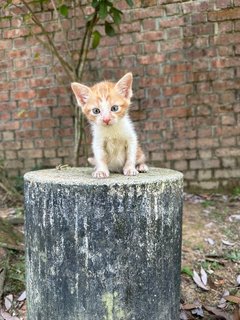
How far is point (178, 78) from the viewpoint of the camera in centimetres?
535

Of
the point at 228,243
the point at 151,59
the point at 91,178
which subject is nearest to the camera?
the point at 91,178

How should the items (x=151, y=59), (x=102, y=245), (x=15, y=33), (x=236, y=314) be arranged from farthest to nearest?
(x=15, y=33) → (x=151, y=59) → (x=236, y=314) → (x=102, y=245)

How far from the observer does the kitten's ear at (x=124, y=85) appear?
8.70ft

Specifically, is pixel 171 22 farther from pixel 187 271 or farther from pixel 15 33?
pixel 187 271

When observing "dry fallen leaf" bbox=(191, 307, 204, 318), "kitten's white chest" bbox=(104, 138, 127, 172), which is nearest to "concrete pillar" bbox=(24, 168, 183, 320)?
"kitten's white chest" bbox=(104, 138, 127, 172)

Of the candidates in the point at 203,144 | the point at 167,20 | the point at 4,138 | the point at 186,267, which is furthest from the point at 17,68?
the point at 186,267

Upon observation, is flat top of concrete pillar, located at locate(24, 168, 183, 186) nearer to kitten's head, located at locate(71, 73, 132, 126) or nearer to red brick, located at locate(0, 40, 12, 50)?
kitten's head, located at locate(71, 73, 132, 126)

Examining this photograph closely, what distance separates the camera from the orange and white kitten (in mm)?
2564

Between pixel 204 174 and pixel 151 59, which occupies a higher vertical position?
pixel 151 59

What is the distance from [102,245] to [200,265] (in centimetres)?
178

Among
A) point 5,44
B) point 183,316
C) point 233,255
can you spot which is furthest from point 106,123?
point 5,44

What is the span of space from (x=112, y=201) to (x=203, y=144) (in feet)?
10.6

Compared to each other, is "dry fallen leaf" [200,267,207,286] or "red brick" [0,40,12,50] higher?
"red brick" [0,40,12,50]

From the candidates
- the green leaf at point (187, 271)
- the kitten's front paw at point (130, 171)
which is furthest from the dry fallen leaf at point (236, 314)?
the kitten's front paw at point (130, 171)
